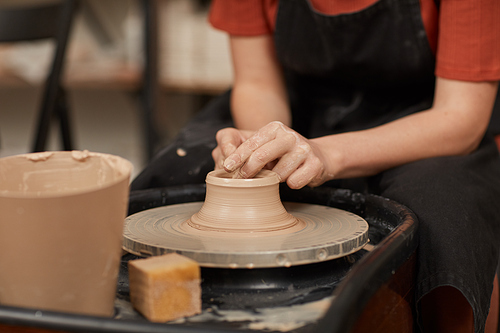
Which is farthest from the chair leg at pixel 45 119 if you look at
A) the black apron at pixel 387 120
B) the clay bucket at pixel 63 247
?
the clay bucket at pixel 63 247

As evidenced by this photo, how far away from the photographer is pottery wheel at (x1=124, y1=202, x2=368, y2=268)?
1.91 ft

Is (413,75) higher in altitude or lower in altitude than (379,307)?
higher

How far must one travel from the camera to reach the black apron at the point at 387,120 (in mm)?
703

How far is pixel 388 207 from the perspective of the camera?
760mm

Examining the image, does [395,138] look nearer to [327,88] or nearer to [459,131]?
[459,131]

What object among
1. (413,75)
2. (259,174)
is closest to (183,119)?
(413,75)

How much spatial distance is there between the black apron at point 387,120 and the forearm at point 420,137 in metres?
0.03

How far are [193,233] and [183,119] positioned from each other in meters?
2.56

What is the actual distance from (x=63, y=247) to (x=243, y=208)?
279 mm

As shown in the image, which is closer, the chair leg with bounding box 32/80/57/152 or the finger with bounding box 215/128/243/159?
the finger with bounding box 215/128/243/159

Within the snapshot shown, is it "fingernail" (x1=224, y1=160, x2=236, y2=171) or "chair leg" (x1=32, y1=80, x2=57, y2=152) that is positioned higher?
"fingernail" (x1=224, y1=160, x2=236, y2=171)

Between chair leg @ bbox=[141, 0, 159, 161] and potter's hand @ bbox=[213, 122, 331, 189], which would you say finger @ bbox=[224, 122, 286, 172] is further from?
chair leg @ bbox=[141, 0, 159, 161]

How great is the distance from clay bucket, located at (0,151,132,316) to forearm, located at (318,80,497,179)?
43cm

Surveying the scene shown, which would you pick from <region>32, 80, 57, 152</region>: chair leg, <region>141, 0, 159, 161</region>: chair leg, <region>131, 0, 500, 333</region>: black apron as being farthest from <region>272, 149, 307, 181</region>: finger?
<region>141, 0, 159, 161</region>: chair leg
